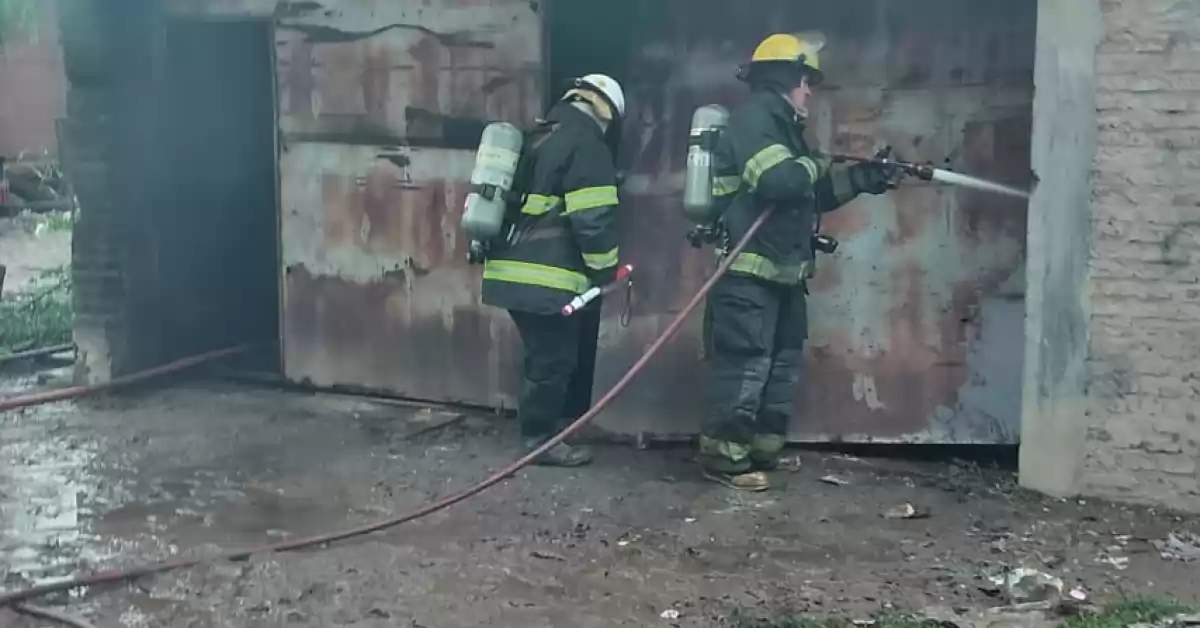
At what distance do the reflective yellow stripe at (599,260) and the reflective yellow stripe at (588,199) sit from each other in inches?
8.5

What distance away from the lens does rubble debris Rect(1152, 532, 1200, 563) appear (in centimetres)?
481

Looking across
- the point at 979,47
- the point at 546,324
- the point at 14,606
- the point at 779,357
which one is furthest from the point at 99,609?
the point at 979,47

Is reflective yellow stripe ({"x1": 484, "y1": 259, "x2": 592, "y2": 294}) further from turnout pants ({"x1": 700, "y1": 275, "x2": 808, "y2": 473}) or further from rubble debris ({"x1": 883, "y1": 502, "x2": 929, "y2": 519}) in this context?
rubble debris ({"x1": 883, "y1": 502, "x2": 929, "y2": 519})

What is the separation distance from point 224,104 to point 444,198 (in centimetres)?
209

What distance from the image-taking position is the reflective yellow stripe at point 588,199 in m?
5.79

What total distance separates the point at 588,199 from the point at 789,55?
107 cm

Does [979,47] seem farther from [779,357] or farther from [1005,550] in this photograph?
[1005,550]

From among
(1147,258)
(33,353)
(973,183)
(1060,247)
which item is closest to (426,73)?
(973,183)

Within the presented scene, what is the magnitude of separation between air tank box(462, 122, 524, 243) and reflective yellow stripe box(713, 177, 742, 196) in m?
0.95

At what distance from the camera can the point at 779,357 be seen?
587 centimetres

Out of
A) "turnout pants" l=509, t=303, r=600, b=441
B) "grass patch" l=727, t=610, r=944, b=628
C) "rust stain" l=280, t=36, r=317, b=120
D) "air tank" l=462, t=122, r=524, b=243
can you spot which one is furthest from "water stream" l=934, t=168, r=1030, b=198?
"rust stain" l=280, t=36, r=317, b=120

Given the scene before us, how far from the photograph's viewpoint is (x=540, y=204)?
591 centimetres

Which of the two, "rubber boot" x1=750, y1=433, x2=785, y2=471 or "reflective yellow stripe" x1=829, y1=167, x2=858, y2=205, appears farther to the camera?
"rubber boot" x1=750, y1=433, x2=785, y2=471

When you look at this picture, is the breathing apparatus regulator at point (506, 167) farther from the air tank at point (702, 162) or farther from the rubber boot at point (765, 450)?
the rubber boot at point (765, 450)
